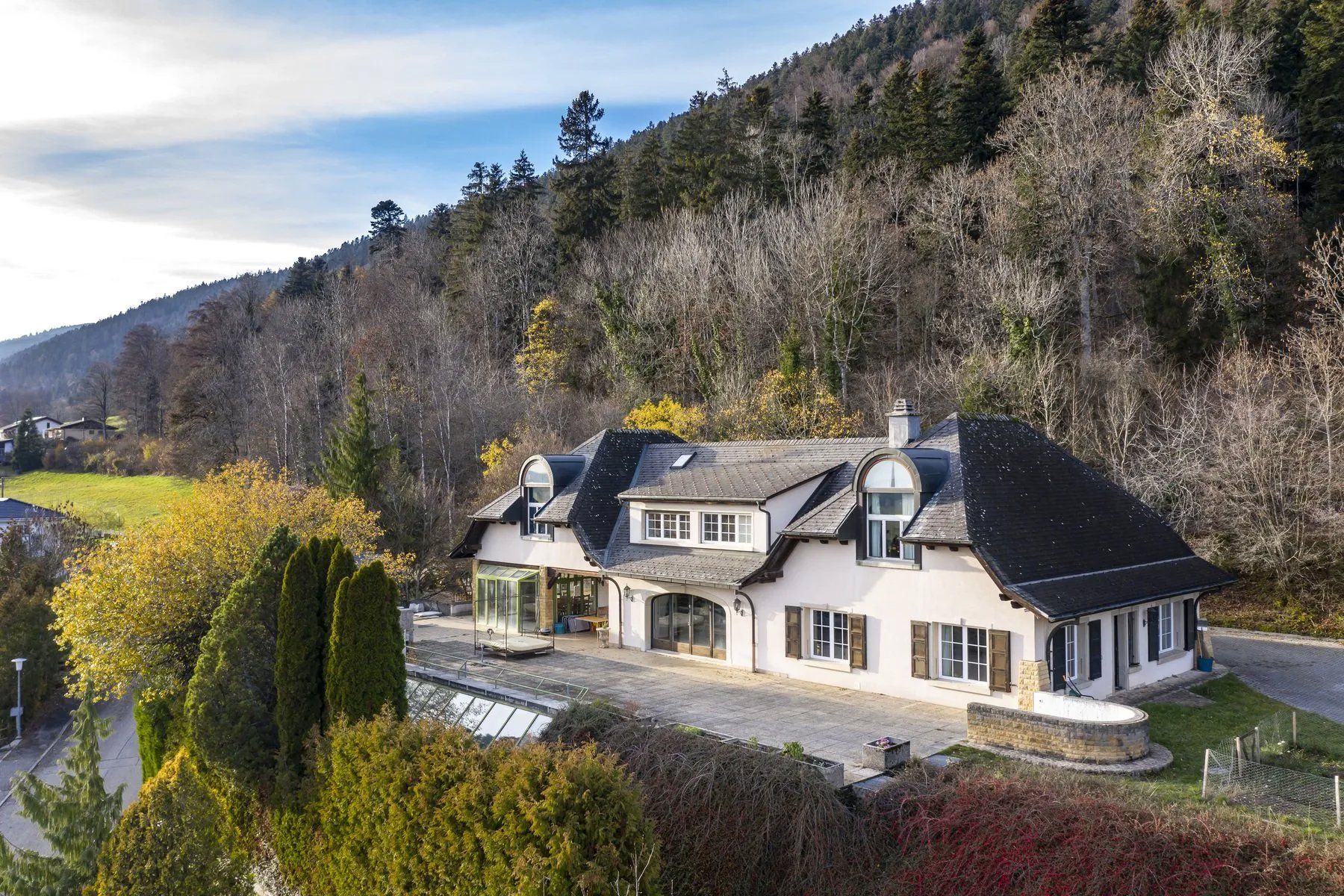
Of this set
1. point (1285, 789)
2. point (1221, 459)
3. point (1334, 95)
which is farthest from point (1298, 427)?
point (1285, 789)

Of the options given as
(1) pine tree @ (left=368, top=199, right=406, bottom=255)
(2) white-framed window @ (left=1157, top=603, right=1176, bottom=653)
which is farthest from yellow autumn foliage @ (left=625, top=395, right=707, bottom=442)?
(1) pine tree @ (left=368, top=199, right=406, bottom=255)

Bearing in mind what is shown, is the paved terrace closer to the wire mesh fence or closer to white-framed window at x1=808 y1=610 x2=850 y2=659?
white-framed window at x1=808 y1=610 x2=850 y2=659

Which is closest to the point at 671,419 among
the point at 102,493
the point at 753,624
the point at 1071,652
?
the point at 753,624

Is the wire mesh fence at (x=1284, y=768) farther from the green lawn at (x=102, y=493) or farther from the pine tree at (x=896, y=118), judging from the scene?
the green lawn at (x=102, y=493)

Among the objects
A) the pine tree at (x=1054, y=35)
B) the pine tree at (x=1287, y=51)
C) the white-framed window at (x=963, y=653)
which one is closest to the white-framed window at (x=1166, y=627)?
the white-framed window at (x=963, y=653)

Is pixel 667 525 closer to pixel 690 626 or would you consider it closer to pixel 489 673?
pixel 690 626

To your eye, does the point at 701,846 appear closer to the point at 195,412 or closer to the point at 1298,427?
the point at 1298,427
